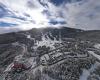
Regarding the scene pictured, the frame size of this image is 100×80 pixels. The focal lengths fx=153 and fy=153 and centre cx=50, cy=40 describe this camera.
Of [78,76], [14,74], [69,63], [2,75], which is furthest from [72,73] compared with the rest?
[2,75]

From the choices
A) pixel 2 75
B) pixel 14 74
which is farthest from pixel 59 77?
pixel 2 75

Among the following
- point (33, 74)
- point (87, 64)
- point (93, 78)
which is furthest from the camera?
point (87, 64)

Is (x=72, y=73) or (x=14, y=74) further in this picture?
(x=14, y=74)

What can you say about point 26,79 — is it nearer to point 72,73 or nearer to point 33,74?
point 33,74

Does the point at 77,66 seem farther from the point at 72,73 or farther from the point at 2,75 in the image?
the point at 2,75

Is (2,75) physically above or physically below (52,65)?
below

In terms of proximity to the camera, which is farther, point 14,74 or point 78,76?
point 14,74

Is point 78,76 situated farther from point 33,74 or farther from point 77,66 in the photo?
point 33,74

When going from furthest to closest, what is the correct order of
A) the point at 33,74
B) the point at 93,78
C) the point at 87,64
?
the point at 87,64 → the point at 33,74 → the point at 93,78

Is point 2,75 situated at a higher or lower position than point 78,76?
lower
